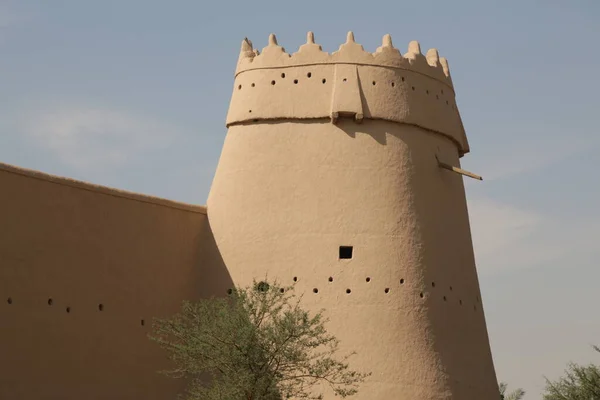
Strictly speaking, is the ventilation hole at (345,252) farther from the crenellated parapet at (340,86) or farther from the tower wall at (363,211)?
the crenellated parapet at (340,86)

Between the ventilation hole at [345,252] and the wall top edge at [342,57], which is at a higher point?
the wall top edge at [342,57]

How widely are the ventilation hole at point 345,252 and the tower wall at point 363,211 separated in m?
0.08

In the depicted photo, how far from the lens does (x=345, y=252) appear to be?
19250mm

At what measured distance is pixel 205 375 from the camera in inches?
762

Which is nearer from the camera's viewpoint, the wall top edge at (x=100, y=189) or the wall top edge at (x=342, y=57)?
the wall top edge at (x=100, y=189)

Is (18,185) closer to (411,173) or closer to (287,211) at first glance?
(287,211)

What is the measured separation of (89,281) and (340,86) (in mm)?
5630

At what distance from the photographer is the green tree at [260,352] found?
16.8 metres

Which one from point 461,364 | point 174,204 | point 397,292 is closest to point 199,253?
point 174,204

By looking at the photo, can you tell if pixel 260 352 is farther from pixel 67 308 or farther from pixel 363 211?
pixel 363 211

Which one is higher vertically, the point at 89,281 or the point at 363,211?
the point at 363,211

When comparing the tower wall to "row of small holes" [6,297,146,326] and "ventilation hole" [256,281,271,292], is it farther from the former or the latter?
"row of small holes" [6,297,146,326]

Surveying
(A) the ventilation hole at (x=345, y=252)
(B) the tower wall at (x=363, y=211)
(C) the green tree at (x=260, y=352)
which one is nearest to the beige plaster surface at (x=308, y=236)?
(B) the tower wall at (x=363, y=211)

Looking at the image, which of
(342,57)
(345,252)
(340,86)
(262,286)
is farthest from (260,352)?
(342,57)
